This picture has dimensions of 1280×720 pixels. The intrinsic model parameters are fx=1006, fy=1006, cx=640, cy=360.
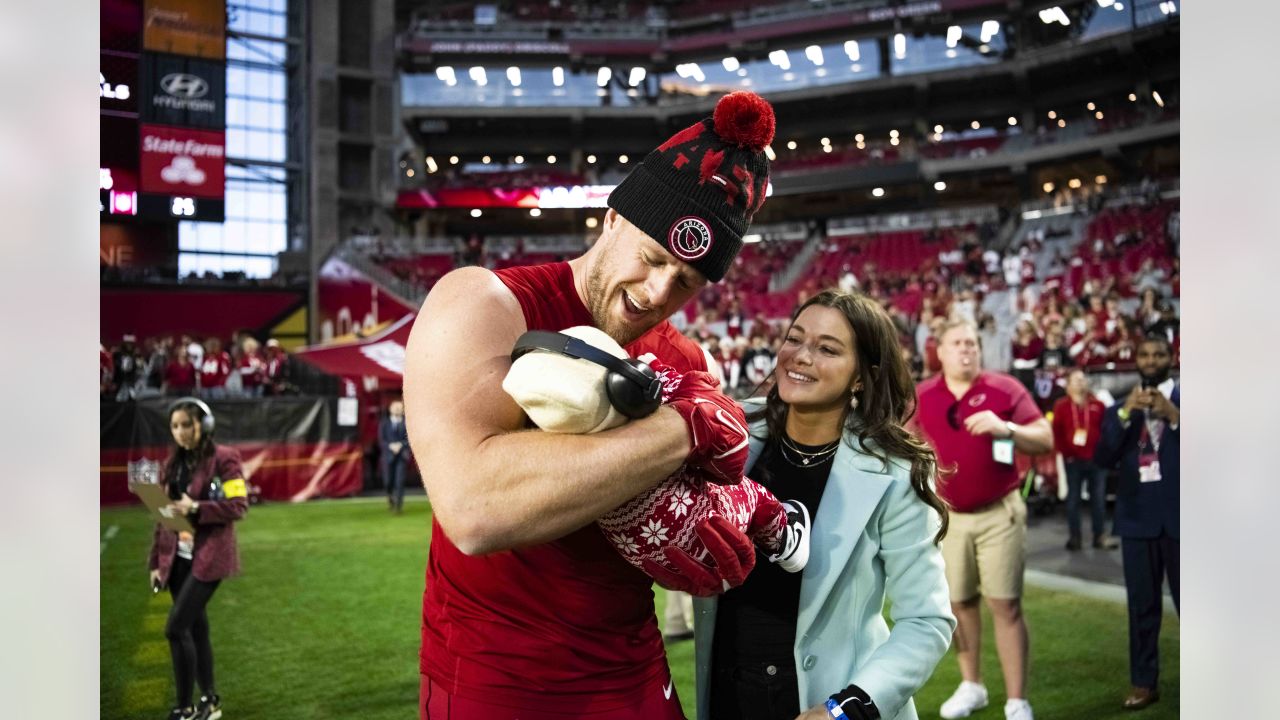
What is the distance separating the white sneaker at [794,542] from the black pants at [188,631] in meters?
3.90

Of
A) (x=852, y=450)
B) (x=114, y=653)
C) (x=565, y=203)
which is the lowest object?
(x=114, y=653)

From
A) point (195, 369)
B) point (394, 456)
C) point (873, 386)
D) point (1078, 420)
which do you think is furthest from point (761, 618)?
point (195, 369)

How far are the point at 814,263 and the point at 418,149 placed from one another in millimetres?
14059

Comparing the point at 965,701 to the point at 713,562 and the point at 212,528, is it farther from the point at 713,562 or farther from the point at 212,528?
the point at 713,562

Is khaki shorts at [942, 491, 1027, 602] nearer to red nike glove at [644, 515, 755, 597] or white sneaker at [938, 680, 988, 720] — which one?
white sneaker at [938, 680, 988, 720]

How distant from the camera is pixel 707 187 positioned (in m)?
1.60

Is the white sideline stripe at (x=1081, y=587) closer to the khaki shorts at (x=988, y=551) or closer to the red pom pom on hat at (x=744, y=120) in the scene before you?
the khaki shorts at (x=988, y=551)

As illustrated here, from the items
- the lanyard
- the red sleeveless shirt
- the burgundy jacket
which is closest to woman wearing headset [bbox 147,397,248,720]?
the burgundy jacket

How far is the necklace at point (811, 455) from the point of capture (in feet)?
7.83

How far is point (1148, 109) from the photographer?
1040 inches

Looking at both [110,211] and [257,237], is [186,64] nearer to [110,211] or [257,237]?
[110,211]

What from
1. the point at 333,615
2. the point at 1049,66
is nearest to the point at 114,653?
the point at 333,615

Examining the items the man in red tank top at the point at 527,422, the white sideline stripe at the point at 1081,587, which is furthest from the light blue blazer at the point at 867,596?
the white sideline stripe at the point at 1081,587

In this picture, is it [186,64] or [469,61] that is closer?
[186,64]
